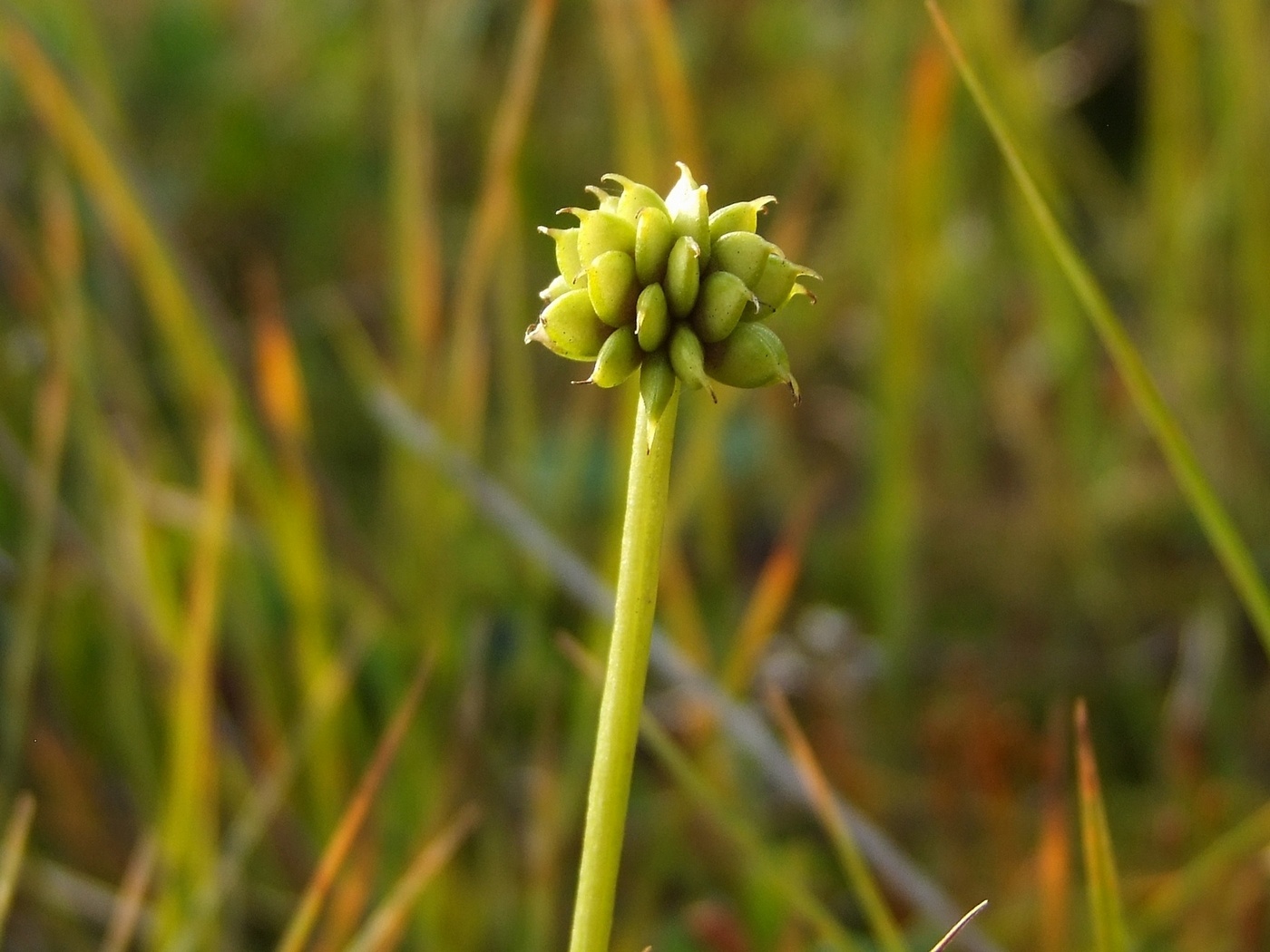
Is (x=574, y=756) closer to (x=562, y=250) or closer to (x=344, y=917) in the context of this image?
(x=344, y=917)

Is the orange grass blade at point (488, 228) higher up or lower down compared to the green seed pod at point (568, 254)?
higher up

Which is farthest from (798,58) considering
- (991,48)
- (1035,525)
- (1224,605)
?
(1224,605)

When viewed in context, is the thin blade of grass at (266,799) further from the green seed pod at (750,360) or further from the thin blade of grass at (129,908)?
the green seed pod at (750,360)

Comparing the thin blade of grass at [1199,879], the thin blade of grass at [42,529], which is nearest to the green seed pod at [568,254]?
the thin blade of grass at [1199,879]

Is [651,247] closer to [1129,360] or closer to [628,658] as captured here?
[628,658]

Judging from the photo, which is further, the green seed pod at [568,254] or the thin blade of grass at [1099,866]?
the thin blade of grass at [1099,866]

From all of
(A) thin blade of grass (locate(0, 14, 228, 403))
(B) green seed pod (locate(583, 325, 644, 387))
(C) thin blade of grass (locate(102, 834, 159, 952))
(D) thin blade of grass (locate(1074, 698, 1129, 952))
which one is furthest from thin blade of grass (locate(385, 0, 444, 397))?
(B) green seed pod (locate(583, 325, 644, 387))

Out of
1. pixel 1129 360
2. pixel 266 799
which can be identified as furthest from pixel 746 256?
pixel 266 799
